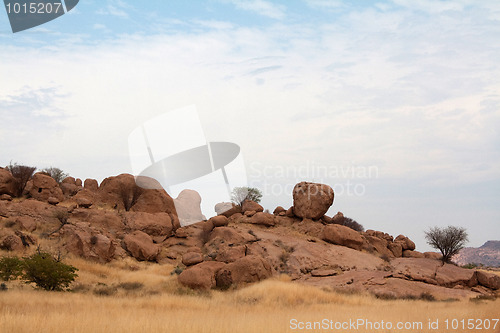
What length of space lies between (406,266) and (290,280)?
37.4ft

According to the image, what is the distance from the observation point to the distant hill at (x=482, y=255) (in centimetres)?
10875

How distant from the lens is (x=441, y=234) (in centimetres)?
3981

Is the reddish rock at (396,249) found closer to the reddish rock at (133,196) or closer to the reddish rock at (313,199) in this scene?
the reddish rock at (313,199)

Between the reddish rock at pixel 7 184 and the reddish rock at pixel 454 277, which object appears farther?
the reddish rock at pixel 7 184

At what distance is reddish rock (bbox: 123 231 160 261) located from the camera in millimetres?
33531

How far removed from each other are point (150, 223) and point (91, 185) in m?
11.1

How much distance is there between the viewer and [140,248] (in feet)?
110

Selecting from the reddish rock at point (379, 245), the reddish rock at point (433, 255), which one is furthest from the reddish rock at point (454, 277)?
the reddish rock at point (379, 245)

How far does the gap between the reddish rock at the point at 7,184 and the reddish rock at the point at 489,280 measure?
37.9m

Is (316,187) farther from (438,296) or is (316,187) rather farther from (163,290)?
(163,290)

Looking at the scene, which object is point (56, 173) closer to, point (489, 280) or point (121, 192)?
point (121, 192)

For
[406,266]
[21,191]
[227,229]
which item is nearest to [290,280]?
[227,229]

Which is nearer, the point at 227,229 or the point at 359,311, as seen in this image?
the point at 359,311

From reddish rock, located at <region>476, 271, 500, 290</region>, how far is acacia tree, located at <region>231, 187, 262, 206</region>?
25.4 meters
